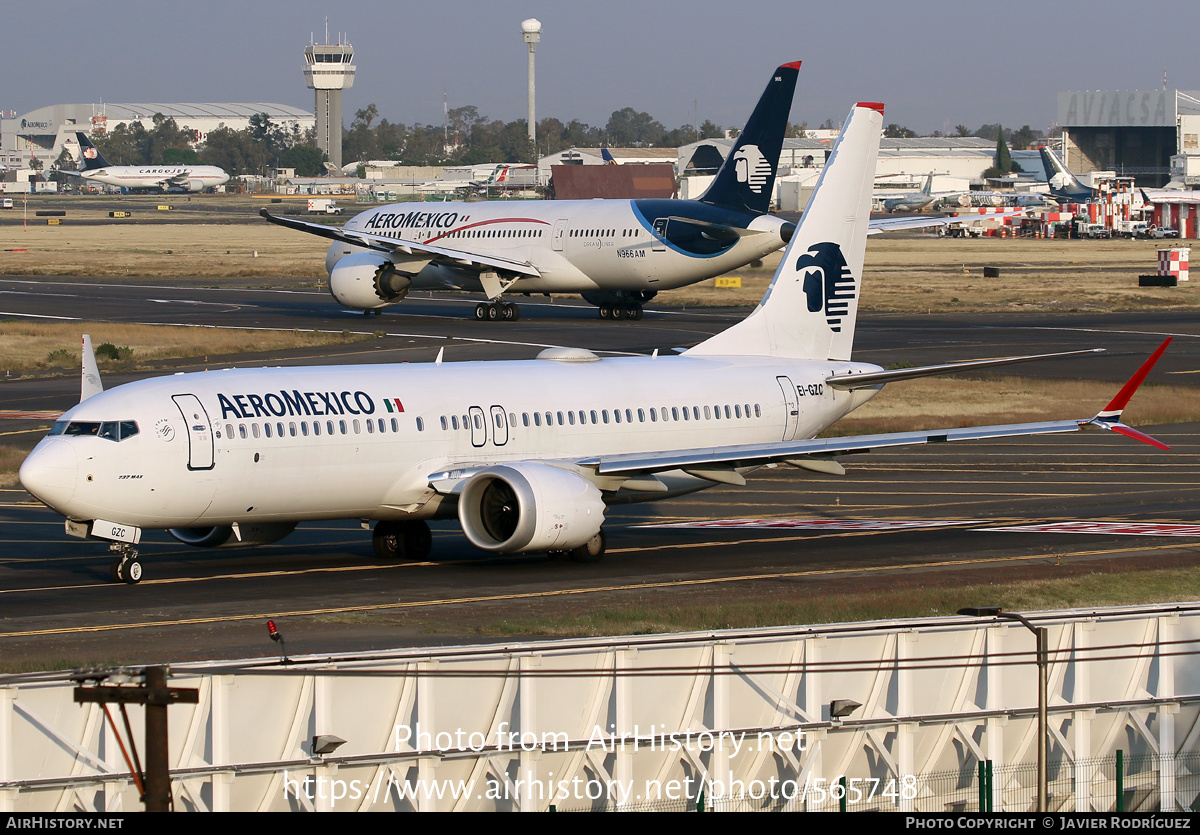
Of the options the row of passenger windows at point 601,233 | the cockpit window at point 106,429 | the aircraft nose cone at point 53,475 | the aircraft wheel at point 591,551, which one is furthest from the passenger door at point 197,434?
the row of passenger windows at point 601,233

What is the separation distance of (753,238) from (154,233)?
134 meters

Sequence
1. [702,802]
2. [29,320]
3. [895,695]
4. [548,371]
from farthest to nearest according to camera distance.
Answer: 1. [29,320]
2. [548,371]
3. [895,695]
4. [702,802]

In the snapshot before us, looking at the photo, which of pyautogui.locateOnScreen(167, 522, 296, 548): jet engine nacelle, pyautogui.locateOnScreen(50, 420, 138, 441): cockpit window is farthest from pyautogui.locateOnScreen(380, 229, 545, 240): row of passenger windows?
pyautogui.locateOnScreen(50, 420, 138, 441): cockpit window

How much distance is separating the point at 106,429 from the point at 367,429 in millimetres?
5173

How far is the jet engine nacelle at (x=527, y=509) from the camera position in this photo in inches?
1240

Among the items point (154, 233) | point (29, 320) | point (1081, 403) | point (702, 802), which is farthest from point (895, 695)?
point (154, 233)

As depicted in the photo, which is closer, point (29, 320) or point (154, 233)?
point (29, 320)

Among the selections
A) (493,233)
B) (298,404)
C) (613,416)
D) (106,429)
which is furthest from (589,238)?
(106,429)

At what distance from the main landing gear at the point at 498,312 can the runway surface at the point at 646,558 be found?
27506 mm

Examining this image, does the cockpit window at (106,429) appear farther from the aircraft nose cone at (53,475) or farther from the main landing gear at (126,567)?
the main landing gear at (126,567)

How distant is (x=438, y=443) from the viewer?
33.2m

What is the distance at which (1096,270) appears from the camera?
13088 centimetres
